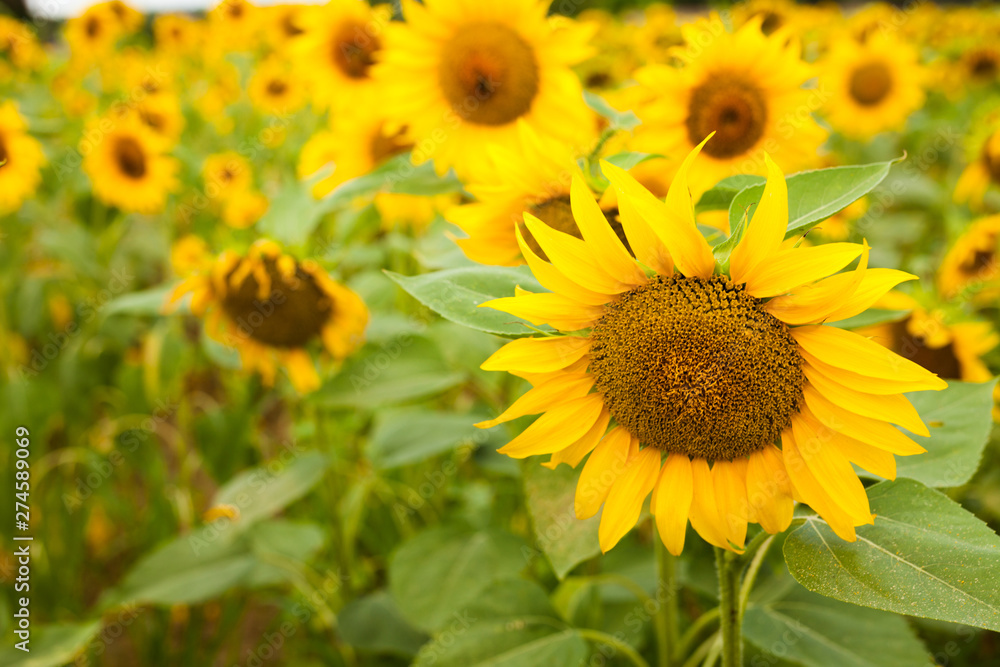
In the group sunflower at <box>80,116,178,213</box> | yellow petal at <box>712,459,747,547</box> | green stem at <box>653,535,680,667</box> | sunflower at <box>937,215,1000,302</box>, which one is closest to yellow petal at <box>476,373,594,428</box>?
yellow petal at <box>712,459,747,547</box>

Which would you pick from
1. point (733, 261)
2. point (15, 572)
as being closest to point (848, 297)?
point (733, 261)

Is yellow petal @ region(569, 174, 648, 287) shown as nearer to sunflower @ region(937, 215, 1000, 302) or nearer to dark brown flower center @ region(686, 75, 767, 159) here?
dark brown flower center @ region(686, 75, 767, 159)

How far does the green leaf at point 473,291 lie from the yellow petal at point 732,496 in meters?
0.19

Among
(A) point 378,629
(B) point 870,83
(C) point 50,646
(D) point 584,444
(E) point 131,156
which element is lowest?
(A) point 378,629

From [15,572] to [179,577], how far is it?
747 millimetres

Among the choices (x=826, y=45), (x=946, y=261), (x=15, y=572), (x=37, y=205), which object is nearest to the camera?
(x=946, y=261)

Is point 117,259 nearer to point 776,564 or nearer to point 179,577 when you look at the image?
point 179,577

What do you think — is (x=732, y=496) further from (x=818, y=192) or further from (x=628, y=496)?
(x=818, y=192)

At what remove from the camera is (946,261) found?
1.54 metres

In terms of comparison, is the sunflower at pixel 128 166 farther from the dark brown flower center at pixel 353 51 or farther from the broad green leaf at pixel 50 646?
the broad green leaf at pixel 50 646

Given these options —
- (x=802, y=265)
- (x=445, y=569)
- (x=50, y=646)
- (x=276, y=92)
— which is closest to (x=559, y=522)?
(x=802, y=265)

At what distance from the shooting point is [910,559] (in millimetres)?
572

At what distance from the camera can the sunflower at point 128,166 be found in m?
2.32

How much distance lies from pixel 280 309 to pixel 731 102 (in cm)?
81
